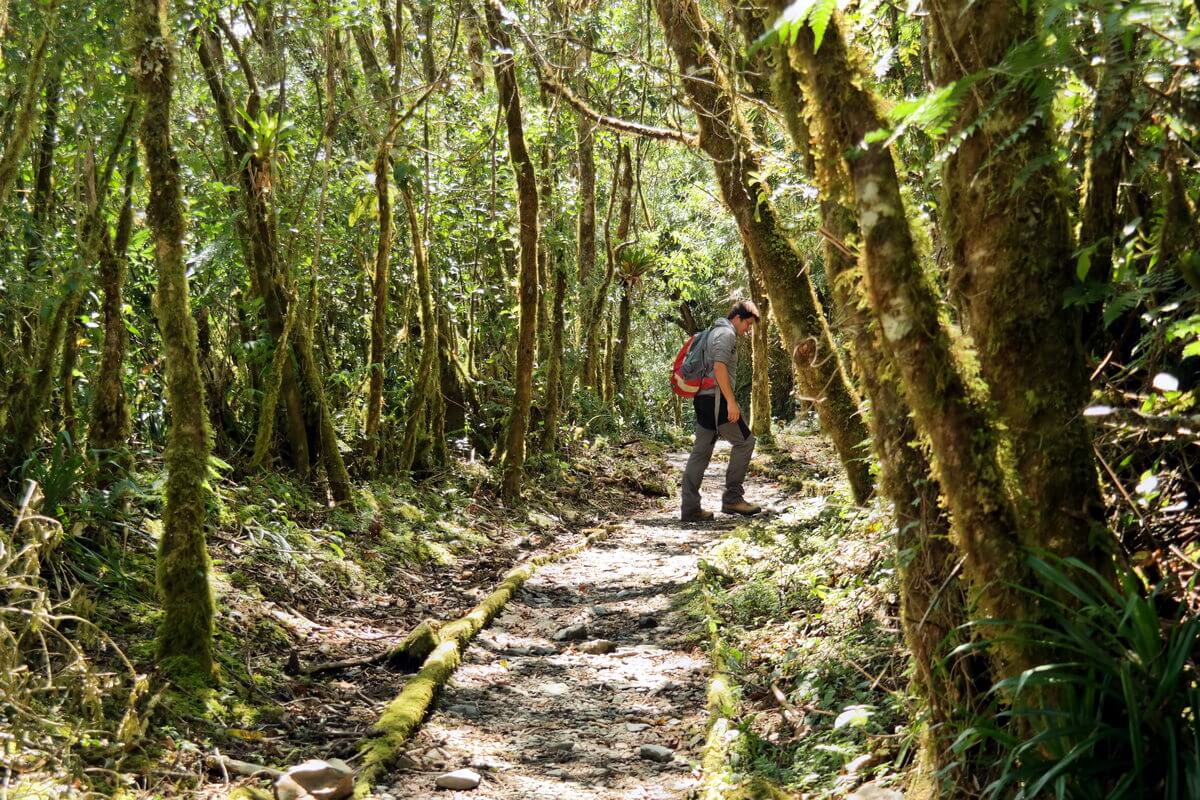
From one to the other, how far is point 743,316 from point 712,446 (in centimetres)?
151

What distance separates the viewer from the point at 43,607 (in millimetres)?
3541

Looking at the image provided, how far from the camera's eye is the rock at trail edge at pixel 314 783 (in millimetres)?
3445

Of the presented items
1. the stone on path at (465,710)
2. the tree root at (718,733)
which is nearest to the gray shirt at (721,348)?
the tree root at (718,733)

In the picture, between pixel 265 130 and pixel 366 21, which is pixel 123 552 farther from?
pixel 366 21

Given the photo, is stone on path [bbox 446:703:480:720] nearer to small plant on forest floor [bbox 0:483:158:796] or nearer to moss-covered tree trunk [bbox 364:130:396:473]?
small plant on forest floor [bbox 0:483:158:796]

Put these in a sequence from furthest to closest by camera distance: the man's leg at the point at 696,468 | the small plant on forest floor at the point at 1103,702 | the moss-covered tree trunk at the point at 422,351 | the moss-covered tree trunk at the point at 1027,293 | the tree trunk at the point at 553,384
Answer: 1. the tree trunk at the point at 553,384
2. the man's leg at the point at 696,468
3. the moss-covered tree trunk at the point at 422,351
4. the moss-covered tree trunk at the point at 1027,293
5. the small plant on forest floor at the point at 1103,702

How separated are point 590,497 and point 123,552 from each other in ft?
24.7

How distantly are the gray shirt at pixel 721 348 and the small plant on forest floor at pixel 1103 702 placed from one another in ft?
23.6

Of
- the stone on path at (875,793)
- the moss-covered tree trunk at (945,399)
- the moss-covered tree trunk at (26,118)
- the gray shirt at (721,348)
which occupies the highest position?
the moss-covered tree trunk at (26,118)

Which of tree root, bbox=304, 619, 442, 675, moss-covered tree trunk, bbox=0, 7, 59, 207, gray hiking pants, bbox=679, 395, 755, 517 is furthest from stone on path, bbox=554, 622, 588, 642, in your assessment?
moss-covered tree trunk, bbox=0, 7, 59, 207

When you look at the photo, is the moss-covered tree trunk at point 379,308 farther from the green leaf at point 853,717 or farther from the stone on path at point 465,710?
the green leaf at point 853,717

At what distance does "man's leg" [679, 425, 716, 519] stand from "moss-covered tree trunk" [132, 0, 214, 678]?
632 cm

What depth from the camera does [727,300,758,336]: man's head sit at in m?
9.66

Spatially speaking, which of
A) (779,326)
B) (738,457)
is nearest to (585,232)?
(738,457)
